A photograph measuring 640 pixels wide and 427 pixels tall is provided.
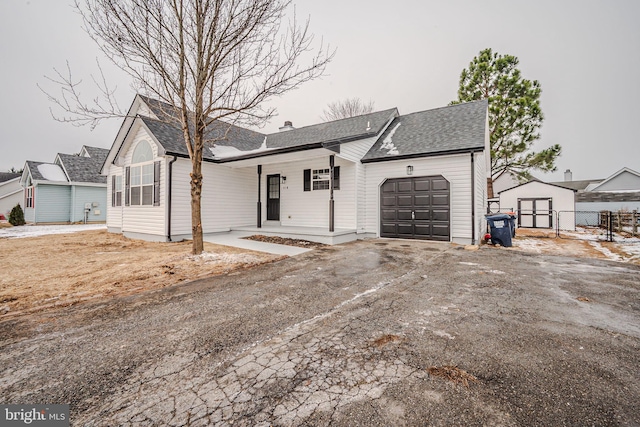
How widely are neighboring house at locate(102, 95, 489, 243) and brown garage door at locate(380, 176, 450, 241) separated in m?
0.04

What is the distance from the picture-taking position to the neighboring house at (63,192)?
18.4 metres

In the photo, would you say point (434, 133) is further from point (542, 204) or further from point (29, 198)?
point (29, 198)

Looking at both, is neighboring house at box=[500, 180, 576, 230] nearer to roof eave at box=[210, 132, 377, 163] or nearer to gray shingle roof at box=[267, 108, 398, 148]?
gray shingle roof at box=[267, 108, 398, 148]

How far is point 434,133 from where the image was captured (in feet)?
34.1

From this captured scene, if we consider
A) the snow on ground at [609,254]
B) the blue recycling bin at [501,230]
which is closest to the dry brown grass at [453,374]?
the snow on ground at [609,254]

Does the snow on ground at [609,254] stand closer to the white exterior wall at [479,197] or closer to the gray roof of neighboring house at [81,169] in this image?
the white exterior wall at [479,197]

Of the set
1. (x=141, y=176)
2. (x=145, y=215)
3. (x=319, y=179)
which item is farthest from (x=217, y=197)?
(x=319, y=179)

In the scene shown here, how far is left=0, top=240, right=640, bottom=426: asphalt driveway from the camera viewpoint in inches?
64.4

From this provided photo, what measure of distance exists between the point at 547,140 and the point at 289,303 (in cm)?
2148

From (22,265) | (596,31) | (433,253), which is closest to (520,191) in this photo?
(596,31)

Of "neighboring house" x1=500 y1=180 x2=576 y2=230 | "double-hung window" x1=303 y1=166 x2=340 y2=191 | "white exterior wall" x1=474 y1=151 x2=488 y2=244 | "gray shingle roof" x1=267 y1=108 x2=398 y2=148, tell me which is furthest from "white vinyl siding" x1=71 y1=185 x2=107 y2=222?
"neighboring house" x1=500 y1=180 x2=576 y2=230

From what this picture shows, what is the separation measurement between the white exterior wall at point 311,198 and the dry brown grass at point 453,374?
8126 mm

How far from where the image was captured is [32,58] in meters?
8.55

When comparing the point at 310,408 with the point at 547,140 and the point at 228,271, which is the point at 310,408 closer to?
the point at 228,271
